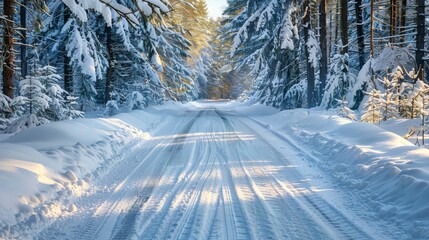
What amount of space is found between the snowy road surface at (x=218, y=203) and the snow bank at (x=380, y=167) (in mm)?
229

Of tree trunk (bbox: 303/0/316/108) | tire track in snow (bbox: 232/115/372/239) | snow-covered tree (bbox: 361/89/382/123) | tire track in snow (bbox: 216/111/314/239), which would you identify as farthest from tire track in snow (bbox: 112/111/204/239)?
tree trunk (bbox: 303/0/316/108)

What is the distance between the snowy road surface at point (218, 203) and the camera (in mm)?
4141

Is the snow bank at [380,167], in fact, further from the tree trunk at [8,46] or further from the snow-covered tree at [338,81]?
the tree trunk at [8,46]

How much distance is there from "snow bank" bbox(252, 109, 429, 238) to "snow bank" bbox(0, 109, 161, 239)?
4417mm

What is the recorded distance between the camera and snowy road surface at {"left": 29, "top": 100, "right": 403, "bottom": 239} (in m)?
4.14

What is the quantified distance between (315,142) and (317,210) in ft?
16.3

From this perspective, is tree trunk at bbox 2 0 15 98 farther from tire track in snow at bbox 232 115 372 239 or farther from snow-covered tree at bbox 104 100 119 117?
tire track in snow at bbox 232 115 372 239

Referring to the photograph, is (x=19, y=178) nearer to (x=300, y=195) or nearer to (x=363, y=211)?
(x=300, y=195)

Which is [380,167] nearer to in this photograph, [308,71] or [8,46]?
[8,46]

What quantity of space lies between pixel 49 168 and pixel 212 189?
2.87 metres

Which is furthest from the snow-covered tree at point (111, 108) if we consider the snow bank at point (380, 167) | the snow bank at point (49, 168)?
the snow bank at point (380, 167)

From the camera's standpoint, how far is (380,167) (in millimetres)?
5863

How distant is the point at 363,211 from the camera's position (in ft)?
15.5

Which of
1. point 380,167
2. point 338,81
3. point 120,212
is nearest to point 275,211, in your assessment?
point 120,212
